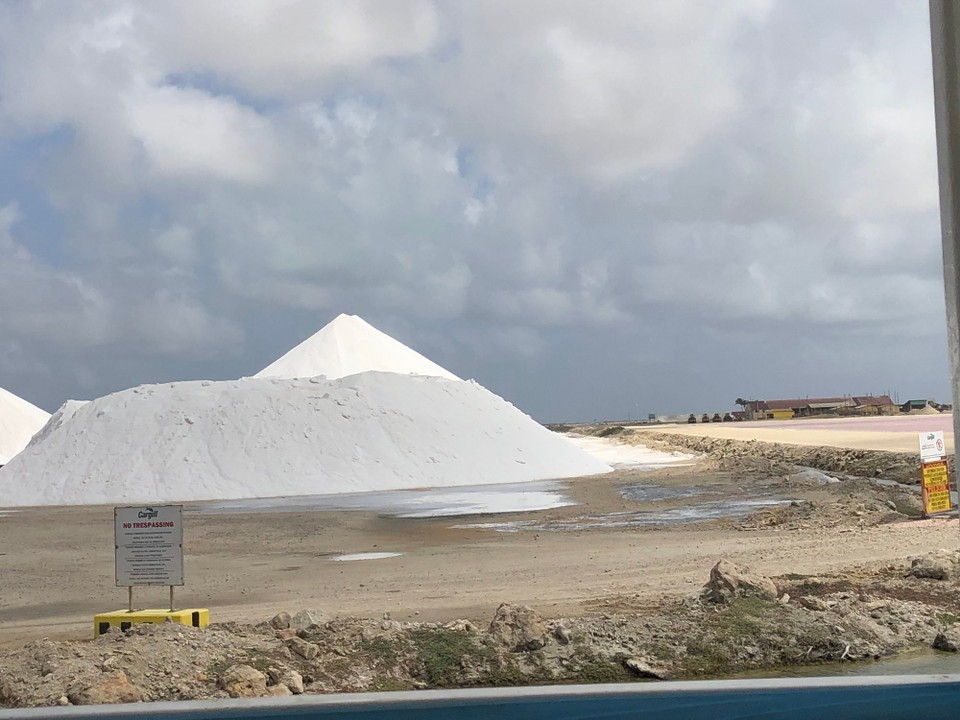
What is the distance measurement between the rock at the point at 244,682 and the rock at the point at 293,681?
0.15m

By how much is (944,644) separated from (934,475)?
35.9ft

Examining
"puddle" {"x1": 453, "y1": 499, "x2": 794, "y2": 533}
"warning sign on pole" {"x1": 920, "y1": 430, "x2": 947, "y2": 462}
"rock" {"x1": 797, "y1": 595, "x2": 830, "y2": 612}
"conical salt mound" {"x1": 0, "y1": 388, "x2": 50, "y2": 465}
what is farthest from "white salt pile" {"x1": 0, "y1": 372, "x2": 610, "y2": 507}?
"conical salt mound" {"x1": 0, "y1": 388, "x2": 50, "y2": 465}

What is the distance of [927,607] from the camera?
28.4 feet

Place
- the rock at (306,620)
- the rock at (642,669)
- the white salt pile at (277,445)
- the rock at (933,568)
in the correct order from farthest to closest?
the white salt pile at (277,445), the rock at (933,568), the rock at (306,620), the rock at (642,669)

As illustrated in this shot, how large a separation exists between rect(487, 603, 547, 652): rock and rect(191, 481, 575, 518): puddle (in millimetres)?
15670

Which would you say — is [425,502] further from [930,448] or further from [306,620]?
[306,620]

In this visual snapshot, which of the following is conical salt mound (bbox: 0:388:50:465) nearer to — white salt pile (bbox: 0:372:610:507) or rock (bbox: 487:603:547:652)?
white salt pile (bbox: 0:372:610:507)

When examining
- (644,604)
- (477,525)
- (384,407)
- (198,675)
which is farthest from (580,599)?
(384,407)

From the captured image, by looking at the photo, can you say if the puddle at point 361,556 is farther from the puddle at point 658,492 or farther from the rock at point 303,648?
the puddle at point 658,492

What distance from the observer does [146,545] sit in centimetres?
862

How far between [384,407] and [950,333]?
3549cm

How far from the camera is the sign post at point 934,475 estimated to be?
677 inches

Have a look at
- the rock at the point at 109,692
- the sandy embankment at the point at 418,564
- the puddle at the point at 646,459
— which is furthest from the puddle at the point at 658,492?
the rock at the point at 109,692

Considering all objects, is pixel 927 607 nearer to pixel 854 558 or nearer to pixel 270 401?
pixel 854 558
